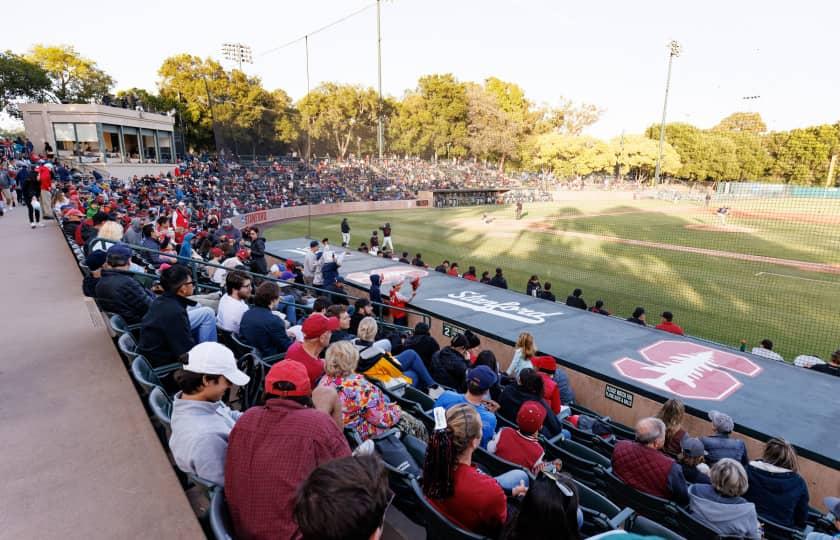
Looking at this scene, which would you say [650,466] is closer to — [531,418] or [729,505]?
[729,505]

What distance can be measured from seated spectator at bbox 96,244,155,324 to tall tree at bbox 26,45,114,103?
62.2 metres

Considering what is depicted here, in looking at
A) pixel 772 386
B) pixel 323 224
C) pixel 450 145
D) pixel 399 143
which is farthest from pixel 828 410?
pixel 450 145

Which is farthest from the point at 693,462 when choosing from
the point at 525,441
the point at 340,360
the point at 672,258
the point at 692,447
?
the point at 672,258

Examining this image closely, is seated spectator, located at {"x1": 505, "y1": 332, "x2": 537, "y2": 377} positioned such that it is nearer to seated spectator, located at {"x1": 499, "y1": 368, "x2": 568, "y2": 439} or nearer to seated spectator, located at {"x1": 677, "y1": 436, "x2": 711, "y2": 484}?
seated spectator, located at {"x1": 499, "y1": 368, "x2": 568, "y2": 439}

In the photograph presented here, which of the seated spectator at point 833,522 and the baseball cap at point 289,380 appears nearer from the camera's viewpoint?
the baseball cap at point 289,380

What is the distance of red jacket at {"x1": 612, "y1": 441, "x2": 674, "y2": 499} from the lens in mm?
3618

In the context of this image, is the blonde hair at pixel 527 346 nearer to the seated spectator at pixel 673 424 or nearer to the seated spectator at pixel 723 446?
the seated spectator at pixel 673 424

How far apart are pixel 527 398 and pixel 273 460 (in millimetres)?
2871

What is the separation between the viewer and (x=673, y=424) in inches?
173

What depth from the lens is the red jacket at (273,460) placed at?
6.93ft

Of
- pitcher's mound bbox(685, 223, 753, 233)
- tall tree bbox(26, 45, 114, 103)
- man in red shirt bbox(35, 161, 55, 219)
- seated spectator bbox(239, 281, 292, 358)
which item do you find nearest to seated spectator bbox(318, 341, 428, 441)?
seated spectator bbox(239, 281, 292, 358)

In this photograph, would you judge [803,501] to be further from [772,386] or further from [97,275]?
[97,275]

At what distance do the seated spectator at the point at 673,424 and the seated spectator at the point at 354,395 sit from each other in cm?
265

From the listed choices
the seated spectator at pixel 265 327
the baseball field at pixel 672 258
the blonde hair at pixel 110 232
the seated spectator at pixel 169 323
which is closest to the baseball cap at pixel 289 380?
the seated spectator at pixel 169 323
